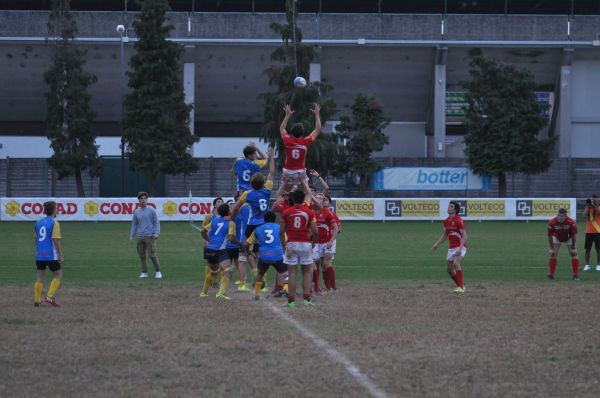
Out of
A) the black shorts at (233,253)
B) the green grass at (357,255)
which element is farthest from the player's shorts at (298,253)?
the green grass at (357,255)

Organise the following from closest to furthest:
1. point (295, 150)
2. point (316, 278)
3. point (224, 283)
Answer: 1. point (224, 283)
2. point (295, 150)
3. point (316, 278)

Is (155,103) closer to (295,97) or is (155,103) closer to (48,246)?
(295,97)

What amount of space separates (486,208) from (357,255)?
22.4 meters

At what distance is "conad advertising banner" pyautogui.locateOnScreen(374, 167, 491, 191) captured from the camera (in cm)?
6209

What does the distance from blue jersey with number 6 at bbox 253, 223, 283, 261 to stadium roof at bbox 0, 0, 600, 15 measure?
52063 millimetres

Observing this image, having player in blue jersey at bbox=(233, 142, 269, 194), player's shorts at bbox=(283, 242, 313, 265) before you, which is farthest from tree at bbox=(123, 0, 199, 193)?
player's shorts at bbox=(283, 242, 313, 265)

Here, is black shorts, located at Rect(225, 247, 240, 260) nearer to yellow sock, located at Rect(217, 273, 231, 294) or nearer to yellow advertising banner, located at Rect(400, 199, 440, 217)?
yellow sock, located at Rect(217, 273, 231, 294)

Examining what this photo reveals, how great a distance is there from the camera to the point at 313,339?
42.9 ft

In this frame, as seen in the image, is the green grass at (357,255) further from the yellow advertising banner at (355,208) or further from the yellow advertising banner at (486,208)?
the yellow advertising banner at (486,208)

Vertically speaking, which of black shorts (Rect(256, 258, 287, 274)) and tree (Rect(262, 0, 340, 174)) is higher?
tree (Rect(262, 0, 340, 174))

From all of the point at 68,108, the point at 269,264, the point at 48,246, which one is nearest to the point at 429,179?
the point at 68,108

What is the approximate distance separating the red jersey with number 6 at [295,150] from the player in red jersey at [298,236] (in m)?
1.90

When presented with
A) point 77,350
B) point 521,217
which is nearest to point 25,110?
point 521,217

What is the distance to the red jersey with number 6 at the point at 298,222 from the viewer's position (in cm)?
1659
